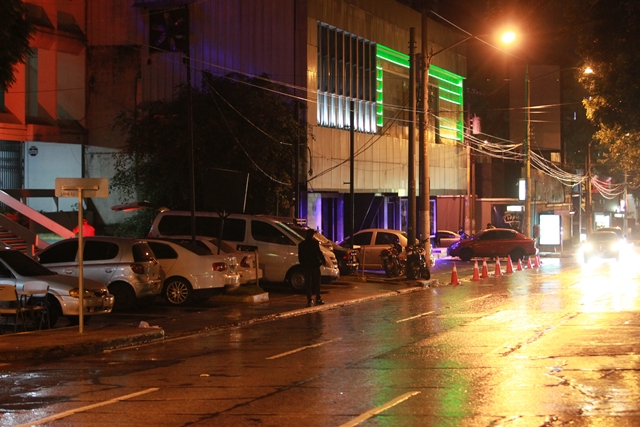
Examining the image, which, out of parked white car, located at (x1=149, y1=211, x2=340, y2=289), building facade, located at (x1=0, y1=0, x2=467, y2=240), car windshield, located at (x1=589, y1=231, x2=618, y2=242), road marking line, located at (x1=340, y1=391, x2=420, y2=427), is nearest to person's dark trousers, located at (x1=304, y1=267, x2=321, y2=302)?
parked white car, located at (x1=149, y1=211, x2=340, y2=289)

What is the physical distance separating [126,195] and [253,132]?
6866 mm

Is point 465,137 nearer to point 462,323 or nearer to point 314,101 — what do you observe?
point 314,101

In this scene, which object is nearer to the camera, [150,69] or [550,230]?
[150,69]

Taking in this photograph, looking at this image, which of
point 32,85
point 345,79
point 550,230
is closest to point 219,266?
point 32,85

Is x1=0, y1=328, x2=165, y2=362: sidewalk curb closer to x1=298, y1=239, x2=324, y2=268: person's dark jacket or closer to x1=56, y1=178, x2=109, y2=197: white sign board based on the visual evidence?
x1=56, y1=178, x2=109, y2=197: white sign board

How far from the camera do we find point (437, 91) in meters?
52.3

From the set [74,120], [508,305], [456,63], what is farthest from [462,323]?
[456,63]

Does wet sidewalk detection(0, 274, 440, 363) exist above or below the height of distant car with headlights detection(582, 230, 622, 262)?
below

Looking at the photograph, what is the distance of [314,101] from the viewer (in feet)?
121

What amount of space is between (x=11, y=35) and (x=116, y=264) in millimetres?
6555

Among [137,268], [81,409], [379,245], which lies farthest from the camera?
[379,245]

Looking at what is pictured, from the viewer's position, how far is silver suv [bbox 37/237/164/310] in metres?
20.0

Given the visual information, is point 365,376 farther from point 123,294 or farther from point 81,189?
point 123,294

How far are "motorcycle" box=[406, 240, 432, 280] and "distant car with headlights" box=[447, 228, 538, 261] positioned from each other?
1449 centimetres
